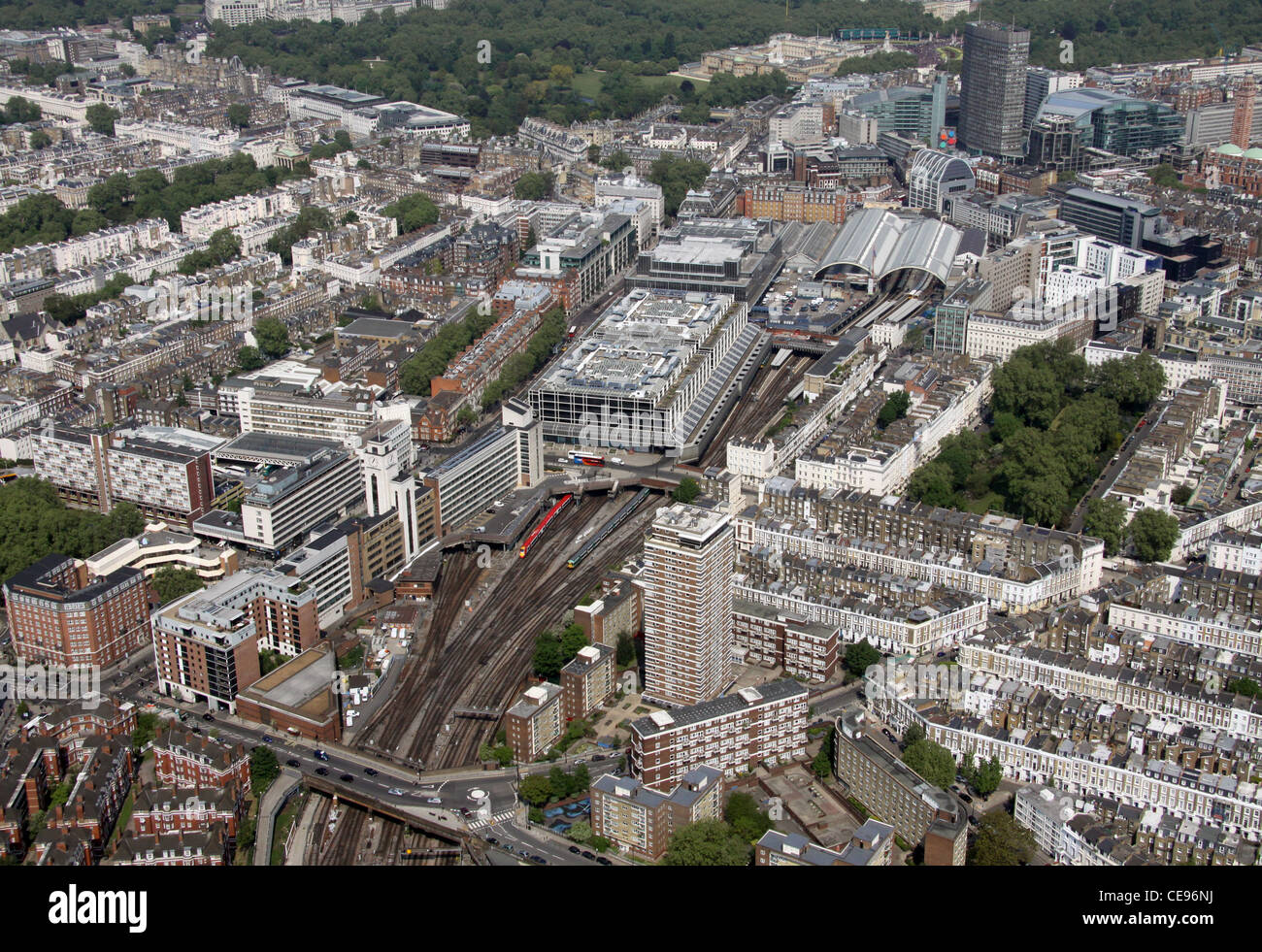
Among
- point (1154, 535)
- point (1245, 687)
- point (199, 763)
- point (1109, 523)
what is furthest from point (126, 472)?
point (1245, 687)

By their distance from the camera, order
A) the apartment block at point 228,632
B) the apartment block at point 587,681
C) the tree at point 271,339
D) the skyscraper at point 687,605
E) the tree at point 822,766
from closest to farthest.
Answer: the tree at point 822,766, the skyscraper at point 687,605, the apartment block at point 587,681, the apartment block at point 228,632, the tree at point 271,339

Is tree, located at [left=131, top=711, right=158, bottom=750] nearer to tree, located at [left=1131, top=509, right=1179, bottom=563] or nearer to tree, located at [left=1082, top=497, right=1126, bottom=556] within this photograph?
tree, located at [left=1082, top=497, right=1126, bottom=556]

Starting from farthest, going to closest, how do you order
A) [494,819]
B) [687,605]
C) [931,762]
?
[687,605] < [931,762] < [494,819]

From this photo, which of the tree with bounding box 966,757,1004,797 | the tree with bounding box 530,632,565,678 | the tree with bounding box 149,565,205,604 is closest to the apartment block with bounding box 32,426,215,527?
the tree with bounding box 149,565,205,604

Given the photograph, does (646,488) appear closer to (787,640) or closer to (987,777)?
(787,640)

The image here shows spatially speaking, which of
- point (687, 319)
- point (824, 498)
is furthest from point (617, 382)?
point (824, 498)

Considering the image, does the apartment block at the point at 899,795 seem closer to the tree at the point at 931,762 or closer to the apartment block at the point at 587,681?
the tree at the point at 931,762

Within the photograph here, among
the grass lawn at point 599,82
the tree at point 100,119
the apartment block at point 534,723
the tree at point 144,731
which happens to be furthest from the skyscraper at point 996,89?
the tree at point 144,731
